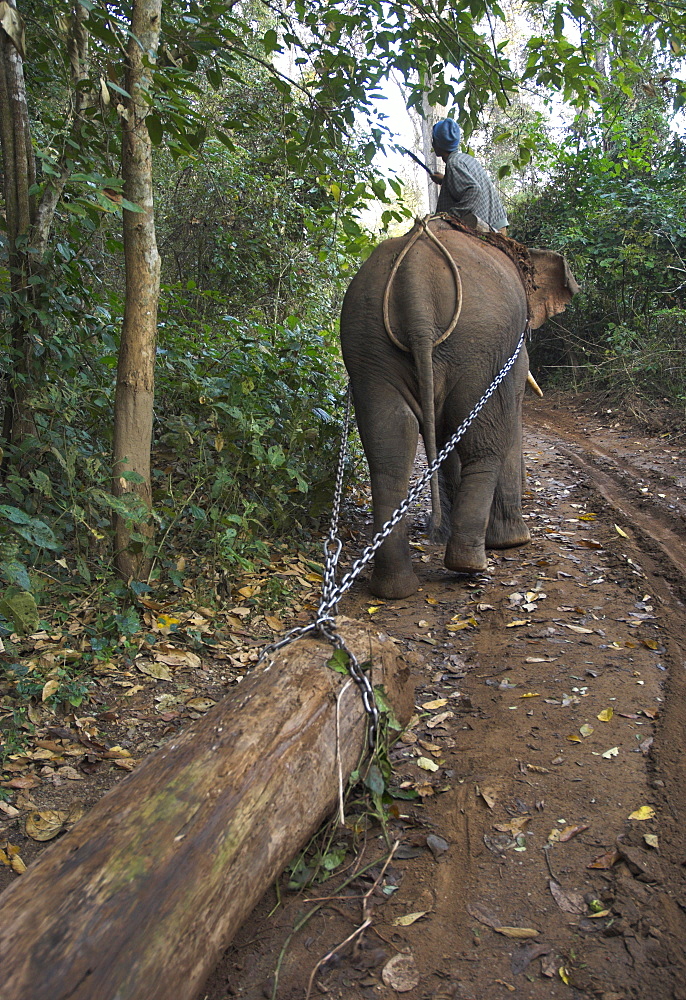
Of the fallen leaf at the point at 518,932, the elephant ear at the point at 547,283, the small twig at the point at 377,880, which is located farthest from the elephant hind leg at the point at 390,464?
the fallen leaf at the point at 518,932

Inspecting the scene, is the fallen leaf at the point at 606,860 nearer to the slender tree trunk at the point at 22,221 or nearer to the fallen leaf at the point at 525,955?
the fallen leaf at the point at 525,955

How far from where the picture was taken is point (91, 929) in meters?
1.71

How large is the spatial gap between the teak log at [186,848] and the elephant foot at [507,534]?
11.3 ft

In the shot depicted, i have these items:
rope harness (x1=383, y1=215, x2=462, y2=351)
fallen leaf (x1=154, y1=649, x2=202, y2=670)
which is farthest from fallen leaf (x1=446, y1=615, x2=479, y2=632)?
rope harness (x1=383, y1=215, x2=462, y2=351)

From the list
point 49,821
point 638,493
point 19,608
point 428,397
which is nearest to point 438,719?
point 49,821

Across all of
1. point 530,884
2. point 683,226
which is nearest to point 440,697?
point 530,884

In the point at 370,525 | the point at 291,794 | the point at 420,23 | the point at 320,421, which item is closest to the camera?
the point at 291,794

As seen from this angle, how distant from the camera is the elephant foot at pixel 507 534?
5.93 metres

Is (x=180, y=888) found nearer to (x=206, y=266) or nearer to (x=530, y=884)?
(x=530, y=884)

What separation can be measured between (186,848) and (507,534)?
4.37 m

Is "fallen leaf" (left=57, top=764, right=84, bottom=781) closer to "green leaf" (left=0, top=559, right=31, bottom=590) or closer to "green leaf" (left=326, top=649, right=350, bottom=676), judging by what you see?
"green leaf" (left=0, top=559, right=31, bottom=590)

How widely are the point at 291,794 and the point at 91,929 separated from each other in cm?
72

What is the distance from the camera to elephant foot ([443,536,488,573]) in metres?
5.15

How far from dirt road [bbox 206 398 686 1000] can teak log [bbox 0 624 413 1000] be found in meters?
0.32
